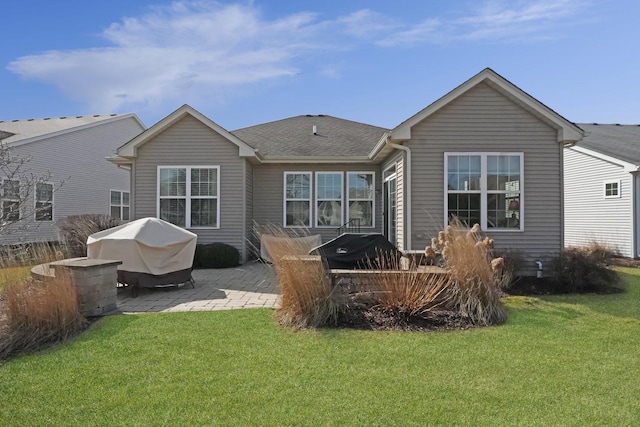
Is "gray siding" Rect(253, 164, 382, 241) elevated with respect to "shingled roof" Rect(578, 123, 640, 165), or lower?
lower

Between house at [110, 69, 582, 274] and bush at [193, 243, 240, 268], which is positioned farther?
bush at [193, 243, 240, 268]

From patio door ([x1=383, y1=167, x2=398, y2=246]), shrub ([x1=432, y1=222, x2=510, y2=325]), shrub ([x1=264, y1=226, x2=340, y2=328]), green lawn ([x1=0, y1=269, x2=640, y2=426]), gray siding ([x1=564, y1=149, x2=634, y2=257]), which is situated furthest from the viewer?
gray siding ([x1=564, y1=149, x2=634, y2=257])

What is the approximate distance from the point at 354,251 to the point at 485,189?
3.61 metres

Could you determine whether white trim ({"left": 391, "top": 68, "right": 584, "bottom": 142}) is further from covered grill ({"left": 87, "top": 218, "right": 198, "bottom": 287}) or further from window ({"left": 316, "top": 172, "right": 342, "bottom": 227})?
covered grill ({"left": 87, "top": 218, "right": 198, "bottom": 287})

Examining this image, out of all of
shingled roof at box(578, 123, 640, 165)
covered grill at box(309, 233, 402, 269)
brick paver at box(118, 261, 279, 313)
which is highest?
shingled roof at box(578, 123, 640, 165)

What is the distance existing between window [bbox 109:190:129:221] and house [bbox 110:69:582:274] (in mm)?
8258

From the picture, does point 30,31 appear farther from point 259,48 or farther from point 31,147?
point 31,147

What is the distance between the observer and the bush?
1130cm

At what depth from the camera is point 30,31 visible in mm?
9188

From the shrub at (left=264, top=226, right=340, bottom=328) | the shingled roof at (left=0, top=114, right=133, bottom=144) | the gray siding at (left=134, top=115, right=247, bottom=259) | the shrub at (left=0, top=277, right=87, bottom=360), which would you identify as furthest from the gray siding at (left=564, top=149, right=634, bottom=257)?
the shingled roof at (left=0, top=114, right=133, bottom=144)

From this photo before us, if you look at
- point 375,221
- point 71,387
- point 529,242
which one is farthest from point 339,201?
point 71,387

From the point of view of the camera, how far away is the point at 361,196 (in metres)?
13.2

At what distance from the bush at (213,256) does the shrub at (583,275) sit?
7.87 meters

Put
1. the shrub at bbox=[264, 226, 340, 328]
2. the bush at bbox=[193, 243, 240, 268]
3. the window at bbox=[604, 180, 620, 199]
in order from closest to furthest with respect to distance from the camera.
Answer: the shrub at bbox=[264, 226, 340, 328] → the bush at bbox=[193, 243, 240, 268] → the window at bbox=[604, 180, 620, 199]
